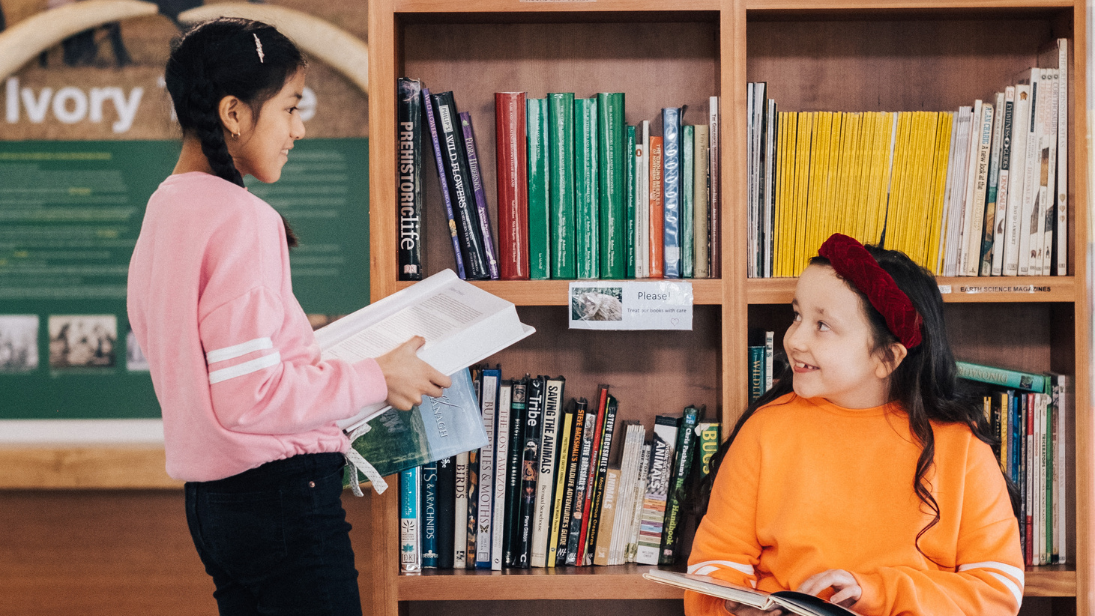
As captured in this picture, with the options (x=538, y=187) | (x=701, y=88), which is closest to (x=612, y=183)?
(x=538, y=187)

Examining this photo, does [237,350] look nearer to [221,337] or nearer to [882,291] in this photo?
[221,337]

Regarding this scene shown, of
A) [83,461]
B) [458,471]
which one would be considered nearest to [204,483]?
[458,471]

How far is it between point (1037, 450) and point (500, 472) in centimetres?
97

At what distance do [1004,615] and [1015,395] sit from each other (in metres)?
0.43

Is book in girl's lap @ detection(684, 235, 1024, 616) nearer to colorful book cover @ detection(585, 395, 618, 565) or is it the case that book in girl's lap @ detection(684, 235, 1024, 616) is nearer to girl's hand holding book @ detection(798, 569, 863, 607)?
girl's hand holding book @ detection(798, 569, 863, 607)

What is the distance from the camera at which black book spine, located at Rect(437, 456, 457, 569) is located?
1.37m

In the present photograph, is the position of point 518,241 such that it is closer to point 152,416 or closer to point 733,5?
point 733,5

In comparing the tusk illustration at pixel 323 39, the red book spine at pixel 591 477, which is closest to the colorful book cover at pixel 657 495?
the red book spine at pixel 591 477

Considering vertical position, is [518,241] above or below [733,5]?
below

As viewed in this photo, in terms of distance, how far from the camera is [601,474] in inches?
54.2

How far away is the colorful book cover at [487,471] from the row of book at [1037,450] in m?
0.90

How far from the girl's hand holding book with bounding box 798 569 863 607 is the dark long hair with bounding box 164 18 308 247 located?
954mm

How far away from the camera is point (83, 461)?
72.4 inches

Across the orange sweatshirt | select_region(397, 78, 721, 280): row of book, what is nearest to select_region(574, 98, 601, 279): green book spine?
select_region(397, 78, 721, 280): row of book
